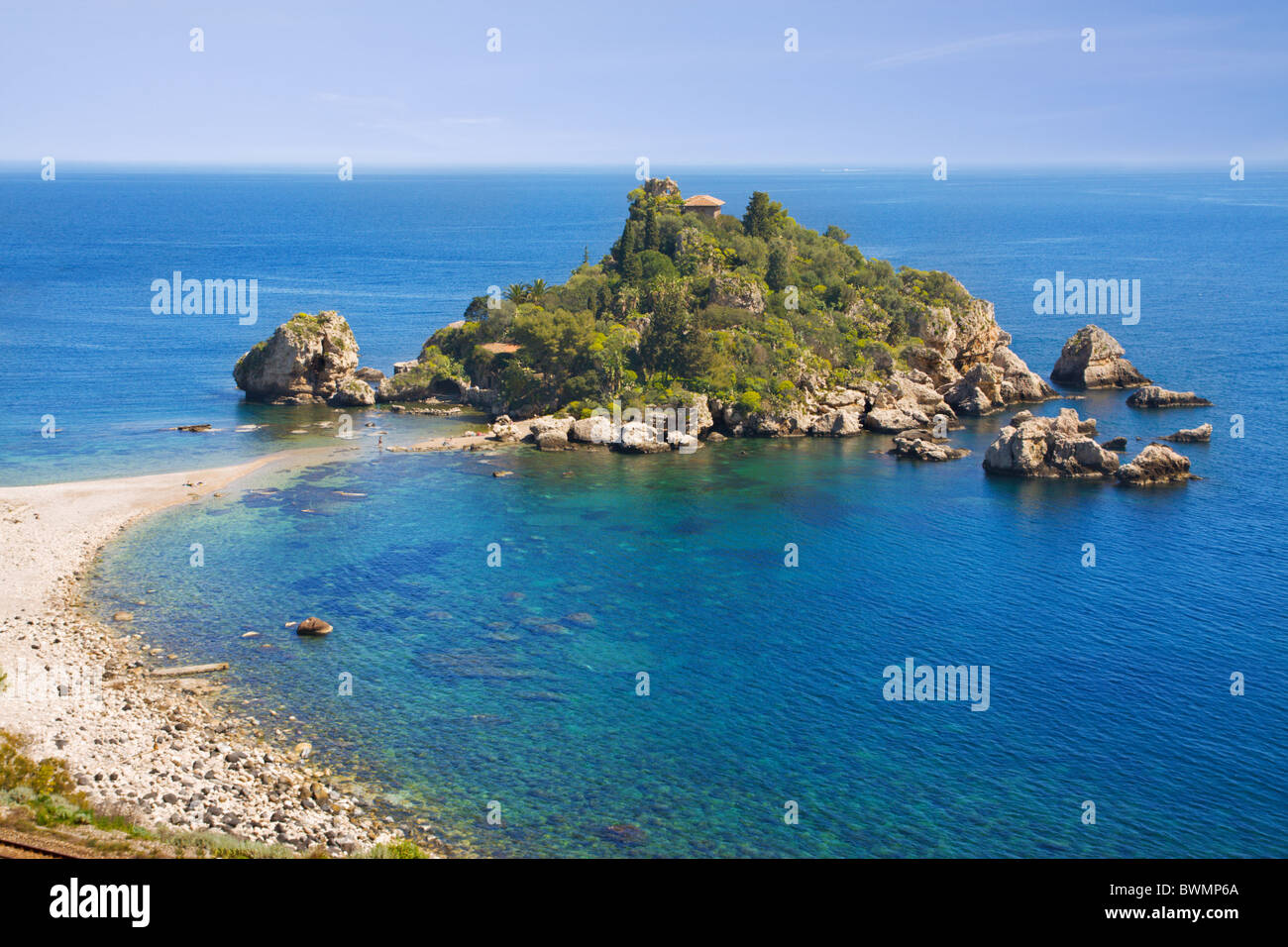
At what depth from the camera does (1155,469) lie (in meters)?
73.1

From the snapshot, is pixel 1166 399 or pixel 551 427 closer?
pixel 551 427

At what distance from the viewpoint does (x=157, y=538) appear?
61.8 m

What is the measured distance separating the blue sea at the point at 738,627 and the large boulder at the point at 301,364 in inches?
134

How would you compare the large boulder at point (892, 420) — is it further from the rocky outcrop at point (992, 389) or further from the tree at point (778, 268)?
the tree at point (778, 268)

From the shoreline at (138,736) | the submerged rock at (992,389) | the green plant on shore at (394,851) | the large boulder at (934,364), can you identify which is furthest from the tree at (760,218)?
the green plant on shore at (394,851)

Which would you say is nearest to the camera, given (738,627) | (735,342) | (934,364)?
(738,627)

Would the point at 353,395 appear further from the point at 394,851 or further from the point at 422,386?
the point at 394,851

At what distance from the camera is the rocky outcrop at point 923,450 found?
80000 millimetres

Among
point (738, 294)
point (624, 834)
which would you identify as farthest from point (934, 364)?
point (624, 834)

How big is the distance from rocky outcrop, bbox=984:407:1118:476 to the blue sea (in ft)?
7.02

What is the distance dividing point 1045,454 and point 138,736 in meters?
62.5

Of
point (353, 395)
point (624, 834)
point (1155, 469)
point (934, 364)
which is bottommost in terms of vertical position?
point (624, 834)

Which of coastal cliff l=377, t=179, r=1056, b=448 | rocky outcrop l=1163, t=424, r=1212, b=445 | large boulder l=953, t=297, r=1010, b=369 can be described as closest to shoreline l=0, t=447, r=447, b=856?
coastal cliff l=377, t=179, r=1056, b=448

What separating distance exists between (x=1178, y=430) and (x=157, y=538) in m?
75.9
